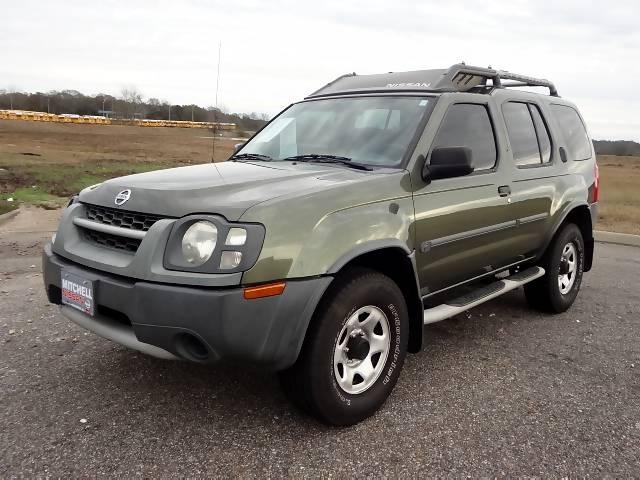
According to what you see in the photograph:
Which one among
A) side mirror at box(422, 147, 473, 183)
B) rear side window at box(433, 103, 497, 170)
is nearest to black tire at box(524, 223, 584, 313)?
rear side window at box(433, 103, 497, 170)

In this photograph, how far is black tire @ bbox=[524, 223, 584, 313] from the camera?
4.96 metres

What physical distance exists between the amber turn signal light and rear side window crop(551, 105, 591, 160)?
144 inches

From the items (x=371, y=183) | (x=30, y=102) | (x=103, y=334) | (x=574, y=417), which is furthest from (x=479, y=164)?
(x=30, y=102)

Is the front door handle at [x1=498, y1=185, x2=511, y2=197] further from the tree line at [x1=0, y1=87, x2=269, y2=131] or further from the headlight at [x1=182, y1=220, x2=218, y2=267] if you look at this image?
the tree line at [x1=0, y1=87, x2=269, y2=131]

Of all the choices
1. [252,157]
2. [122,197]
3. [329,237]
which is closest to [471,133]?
[252,157]

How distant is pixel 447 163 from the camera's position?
11.1 ft

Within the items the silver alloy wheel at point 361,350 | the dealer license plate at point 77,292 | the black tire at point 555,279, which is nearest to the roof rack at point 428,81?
the black tire at point 555,279

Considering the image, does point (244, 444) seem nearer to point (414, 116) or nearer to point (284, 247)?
point (284, 247)

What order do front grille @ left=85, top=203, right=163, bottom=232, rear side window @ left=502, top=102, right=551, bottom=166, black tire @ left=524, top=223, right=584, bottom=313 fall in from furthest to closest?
black tire @ left=524, top=223, right=584, bottom=313
rear side window @ left=502, top=102, right=551, bottom=166
front grille @ left=85, top=203, right=163, bottom=232

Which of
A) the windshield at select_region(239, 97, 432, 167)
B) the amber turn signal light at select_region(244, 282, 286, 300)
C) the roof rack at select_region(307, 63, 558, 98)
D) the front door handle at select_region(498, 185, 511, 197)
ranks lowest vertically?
the amber turn signal light at select_region(244, 282, 286, 300)

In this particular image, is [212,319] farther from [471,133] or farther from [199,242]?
[471,133]

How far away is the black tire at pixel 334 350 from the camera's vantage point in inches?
109

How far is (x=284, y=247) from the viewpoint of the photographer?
8.57 feet

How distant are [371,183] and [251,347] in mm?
1141
